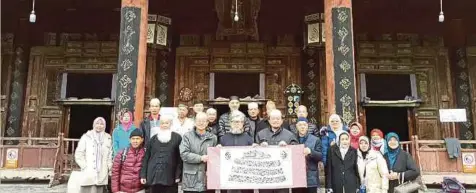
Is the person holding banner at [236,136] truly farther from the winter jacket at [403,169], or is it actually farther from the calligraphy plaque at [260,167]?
the winter jacket at [403,169]

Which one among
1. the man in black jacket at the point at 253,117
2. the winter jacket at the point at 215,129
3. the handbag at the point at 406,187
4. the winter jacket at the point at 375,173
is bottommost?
the handbag at the point at 406,187

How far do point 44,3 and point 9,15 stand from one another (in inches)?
44.2

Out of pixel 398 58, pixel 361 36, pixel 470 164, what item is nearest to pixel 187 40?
pixel 361 36

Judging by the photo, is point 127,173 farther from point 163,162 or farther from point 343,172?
point 343,172

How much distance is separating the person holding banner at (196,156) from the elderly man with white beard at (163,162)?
0.15 meters

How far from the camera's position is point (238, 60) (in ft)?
41.8

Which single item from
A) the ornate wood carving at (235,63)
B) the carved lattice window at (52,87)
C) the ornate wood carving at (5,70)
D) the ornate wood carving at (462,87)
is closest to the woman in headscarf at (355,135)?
the ornate wood carving at (235,63)

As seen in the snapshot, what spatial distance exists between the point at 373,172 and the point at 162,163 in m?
2.66

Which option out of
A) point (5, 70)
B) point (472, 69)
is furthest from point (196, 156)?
point (472, 69)

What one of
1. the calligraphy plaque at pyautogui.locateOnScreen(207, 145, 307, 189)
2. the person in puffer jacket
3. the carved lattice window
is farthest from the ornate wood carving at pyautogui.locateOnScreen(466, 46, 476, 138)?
the carved lattice window

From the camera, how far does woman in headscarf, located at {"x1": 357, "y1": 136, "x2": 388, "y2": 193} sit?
5.77m

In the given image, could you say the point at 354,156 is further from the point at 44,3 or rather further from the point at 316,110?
the point at 44,3

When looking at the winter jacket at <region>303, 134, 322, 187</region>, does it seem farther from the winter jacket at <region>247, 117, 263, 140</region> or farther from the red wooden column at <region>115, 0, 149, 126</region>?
the red wooden column at <region>115, 0, 149, 126</region>

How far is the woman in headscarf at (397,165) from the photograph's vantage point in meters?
5.89
